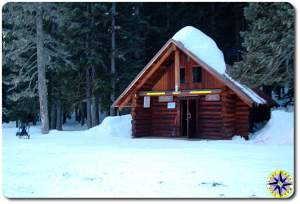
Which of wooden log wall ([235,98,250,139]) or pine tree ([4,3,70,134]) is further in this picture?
pine tree ([4,3,70,134])

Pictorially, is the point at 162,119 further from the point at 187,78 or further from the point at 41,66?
the point at 41,66

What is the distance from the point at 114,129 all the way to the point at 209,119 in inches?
213

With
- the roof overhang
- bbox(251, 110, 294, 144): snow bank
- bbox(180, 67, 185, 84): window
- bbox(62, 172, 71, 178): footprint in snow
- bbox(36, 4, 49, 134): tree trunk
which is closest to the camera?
bbox(62, 172, 71, 178): footprint in snow

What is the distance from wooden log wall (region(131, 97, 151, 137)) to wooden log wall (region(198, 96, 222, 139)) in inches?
120

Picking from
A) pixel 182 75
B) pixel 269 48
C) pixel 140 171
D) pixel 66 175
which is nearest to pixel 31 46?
pixel 182 75

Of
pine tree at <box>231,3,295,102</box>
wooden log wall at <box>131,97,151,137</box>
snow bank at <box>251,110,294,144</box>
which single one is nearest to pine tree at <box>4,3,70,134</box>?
wooden log wall at <box>131,97,151,137</box>

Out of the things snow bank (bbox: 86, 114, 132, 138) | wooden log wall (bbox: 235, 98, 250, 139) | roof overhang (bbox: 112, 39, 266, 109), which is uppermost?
roof overhang (bbox: 112, 39, 266, 109)

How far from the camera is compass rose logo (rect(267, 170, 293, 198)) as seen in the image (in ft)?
27.0

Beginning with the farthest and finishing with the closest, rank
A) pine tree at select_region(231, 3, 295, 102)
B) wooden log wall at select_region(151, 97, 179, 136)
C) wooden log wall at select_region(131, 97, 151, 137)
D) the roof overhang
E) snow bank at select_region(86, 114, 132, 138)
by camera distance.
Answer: snow bank at select_region(86, 114, 132, 138), wooden log wall at select_region(151, 97, 179, 136), wooden log wall at select_region(131, 97, 151, 137), the roof overhang, pine tree at select_region(231, 3, 295, 102)

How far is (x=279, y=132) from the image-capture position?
684 inches

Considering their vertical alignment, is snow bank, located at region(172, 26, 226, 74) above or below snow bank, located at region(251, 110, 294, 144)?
above

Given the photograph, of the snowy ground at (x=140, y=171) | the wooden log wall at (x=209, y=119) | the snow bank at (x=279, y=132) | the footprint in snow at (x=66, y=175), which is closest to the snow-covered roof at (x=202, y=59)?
the snow bank at (x=279, y=132)

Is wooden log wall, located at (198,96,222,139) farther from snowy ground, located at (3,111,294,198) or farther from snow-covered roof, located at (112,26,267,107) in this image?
snowy ground, located at (3,111,294,198)

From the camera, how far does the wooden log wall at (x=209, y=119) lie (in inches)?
773
